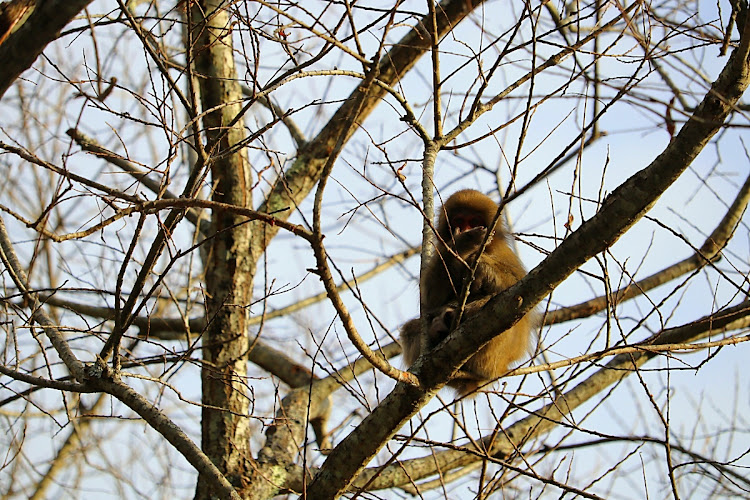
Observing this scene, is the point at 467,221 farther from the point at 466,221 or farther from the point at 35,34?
the point at 35,34

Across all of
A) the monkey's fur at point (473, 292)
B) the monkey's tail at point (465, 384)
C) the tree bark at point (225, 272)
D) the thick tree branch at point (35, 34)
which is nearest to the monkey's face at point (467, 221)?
the monkey's fur at point (473, 292)

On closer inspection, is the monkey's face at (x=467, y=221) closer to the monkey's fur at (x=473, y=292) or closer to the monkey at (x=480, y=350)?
the monkey's fur at (x=473, y=292)

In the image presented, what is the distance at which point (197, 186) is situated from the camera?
327 cm

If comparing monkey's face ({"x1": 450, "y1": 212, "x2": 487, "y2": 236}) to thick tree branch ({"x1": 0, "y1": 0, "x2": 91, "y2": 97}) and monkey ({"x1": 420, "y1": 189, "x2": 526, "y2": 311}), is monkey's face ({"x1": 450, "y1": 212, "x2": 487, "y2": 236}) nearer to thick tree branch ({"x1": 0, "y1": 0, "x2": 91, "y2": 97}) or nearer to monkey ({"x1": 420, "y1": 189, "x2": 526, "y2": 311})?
monkey ({"x1": 420, "y1": 189, "x2": 526, "y2": 311})

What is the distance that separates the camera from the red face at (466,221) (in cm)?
580

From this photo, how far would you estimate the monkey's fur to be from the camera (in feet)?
15.6

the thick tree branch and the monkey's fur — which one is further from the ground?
the monkey's fur

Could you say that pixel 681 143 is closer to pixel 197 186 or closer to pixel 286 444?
pixel 197 186

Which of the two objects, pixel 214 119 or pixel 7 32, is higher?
pixel 214 119

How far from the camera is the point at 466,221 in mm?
5801

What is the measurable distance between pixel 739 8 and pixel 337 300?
1981mm

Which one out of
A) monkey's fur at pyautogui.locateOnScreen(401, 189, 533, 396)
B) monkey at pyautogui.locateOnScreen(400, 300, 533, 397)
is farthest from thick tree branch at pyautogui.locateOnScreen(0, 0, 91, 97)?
monkey's fur at pyautogui.locateOnScreen(401, 189, 533, 396)

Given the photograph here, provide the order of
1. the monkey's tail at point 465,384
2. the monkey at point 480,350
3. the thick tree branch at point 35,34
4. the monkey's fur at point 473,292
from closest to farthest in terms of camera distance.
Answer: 1. the thick tree branch at point 35,34
2. the monkey at point 480,350
3. the monkey's fur at point 473,292
4. the monkey's tail at point 465,384

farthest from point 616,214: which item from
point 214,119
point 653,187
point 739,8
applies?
point 214,119
